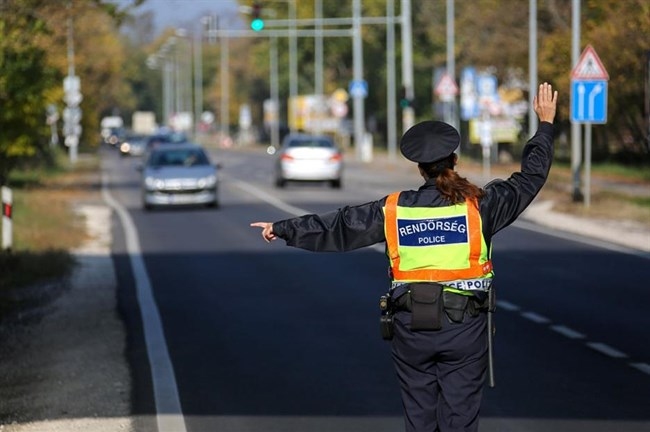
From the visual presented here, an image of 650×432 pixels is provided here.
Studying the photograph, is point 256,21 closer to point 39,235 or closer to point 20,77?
point 20,77

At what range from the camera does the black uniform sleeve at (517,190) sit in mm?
6969

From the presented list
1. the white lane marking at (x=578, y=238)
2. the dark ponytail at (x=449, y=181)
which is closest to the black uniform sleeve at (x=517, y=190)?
the dark ponytail at (x=449, y=181)

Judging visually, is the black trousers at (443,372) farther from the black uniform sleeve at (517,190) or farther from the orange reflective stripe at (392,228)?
the black uniform sleeve at (517,190)

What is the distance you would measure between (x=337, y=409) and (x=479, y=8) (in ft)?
184

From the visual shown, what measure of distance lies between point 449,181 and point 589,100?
2465cm

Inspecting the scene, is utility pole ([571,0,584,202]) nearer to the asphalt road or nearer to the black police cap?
the asphalt road

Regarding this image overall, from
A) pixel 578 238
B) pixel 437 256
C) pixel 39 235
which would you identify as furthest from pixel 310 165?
pixel 437 256

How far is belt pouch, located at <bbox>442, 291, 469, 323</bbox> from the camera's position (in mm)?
6773

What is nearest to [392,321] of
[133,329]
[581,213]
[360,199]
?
[133,329]

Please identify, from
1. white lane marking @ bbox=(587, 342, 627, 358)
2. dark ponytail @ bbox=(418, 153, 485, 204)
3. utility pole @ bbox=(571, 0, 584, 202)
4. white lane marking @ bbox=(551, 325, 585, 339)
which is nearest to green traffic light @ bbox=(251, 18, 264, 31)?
utility pole @ bbox=(571, 0, 584, 202)

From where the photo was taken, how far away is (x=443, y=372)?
681 cm

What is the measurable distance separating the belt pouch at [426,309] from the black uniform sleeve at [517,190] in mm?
379

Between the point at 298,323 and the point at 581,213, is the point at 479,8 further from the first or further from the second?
the point at 298,323

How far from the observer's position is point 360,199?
39906 mm
